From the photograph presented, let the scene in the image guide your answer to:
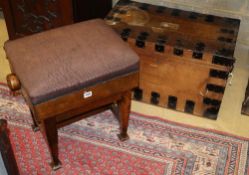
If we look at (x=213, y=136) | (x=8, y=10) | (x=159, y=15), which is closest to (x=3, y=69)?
(x=8, y=10)

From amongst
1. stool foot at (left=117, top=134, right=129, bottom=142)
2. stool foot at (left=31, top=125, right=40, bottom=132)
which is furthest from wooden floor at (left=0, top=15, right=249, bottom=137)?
stool foot at (left=31, top=125, right=40, bottom=132)

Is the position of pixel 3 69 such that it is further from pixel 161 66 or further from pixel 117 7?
pixel 161 66

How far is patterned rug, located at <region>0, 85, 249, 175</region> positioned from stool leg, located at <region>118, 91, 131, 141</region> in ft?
0.13

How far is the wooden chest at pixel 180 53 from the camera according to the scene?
6.72ft

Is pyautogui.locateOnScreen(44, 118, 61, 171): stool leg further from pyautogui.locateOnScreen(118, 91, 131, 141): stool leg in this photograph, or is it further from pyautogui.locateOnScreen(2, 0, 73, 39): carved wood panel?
pyautogui.locateOnScreen(2, 0, 73, 39): carved wood panel

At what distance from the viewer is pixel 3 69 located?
2.63 meters

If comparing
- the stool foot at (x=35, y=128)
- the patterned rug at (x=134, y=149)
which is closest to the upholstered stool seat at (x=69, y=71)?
the patterned rug at (x=134, y=149)

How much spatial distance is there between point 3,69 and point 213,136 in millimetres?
1407

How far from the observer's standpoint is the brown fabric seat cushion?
5.41 ft

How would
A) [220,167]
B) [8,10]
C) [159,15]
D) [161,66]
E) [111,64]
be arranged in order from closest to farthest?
[111,64] → [220,167] → [161,66] → [159,15] → [8,10]

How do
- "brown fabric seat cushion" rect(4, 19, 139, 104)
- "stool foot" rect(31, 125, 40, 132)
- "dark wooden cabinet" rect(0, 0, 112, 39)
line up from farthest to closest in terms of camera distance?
"dark wooden cabinet" rect(0, 0, 112, 39), "stool foot" rect(31, 125, 40, 132), "brown fabric seat cushion" rect(4, 19, 139, 104)

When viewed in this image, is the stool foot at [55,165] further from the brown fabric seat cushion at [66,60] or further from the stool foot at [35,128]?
the brown fabric seat cushion at [66,60]

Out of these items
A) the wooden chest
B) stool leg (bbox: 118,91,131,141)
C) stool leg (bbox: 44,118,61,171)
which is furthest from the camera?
the wooden chest

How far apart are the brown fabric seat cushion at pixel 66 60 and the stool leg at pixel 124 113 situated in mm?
177
